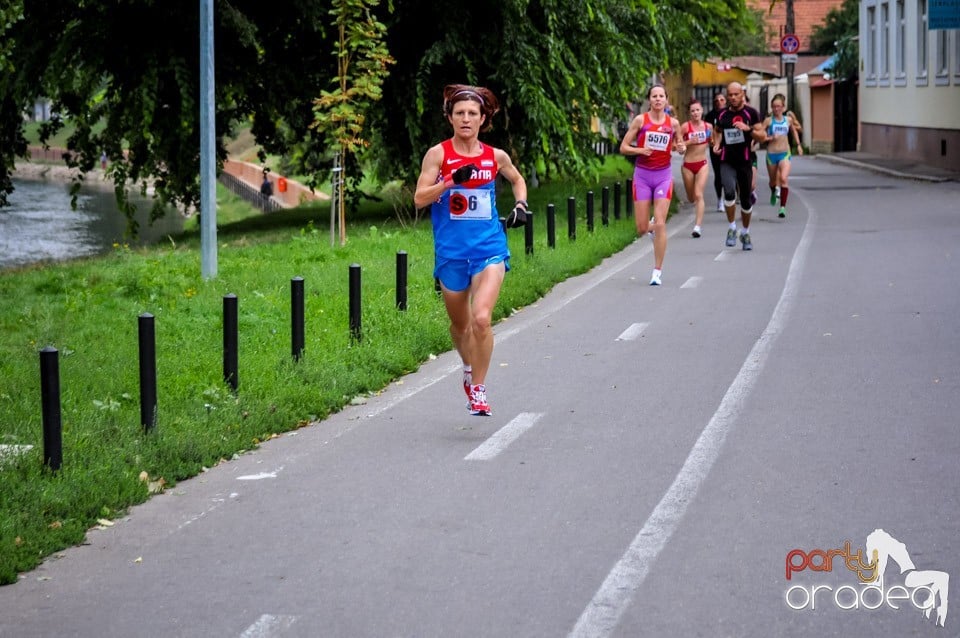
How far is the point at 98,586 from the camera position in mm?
5992

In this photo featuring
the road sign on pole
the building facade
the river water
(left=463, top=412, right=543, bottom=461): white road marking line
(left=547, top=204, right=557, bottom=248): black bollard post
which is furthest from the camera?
the road sign on pole

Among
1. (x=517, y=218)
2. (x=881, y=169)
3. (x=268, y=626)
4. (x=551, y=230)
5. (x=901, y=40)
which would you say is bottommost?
(x=268, y=626)

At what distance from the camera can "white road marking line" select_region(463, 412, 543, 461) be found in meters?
8.18

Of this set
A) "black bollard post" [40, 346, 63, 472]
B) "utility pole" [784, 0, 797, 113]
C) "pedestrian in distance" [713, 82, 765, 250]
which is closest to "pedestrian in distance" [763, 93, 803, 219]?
"pedestrian in distance" [713, 82, 765, 250]

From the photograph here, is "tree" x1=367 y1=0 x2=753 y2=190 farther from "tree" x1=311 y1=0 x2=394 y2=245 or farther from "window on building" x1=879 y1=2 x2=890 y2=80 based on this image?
"window on building" x1=879 y1=2 x2=890 y2=80

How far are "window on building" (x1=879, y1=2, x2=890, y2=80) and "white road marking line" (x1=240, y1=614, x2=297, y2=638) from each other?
46.7 m

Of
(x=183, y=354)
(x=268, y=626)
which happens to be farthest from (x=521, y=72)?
(x=268, y=626)

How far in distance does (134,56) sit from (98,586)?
60.4 feet

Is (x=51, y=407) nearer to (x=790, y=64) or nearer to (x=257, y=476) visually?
(x=257, y=476)

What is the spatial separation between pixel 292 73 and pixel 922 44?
2540 cm

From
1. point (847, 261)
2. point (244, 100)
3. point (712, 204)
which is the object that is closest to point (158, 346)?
point (847, 261)

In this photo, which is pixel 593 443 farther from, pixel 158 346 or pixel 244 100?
pixel 244 100

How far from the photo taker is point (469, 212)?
898 cm

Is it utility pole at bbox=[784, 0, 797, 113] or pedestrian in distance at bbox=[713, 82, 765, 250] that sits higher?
utility pole at bbox=[784, 0, 797, 113]
